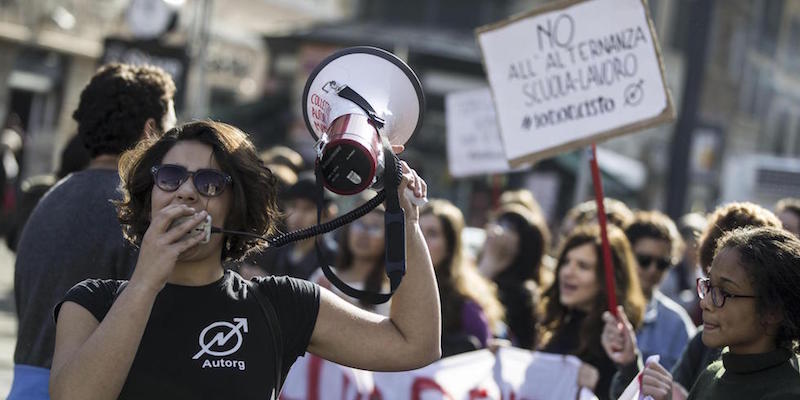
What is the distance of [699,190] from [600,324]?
27.2 m

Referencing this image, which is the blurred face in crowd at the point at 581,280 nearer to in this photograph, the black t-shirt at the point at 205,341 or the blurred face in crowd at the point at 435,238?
the blurred face in crowd at the point at 435,238

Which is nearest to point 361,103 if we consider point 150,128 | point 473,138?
point 150,128

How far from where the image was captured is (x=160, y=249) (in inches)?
101

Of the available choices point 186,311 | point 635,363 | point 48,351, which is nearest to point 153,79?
point 48,351

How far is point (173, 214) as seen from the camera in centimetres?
260

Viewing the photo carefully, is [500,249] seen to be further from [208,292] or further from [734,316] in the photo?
[208,292]

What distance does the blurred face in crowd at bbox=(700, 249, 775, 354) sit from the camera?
3.05 m

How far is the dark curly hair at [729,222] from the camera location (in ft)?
13.2

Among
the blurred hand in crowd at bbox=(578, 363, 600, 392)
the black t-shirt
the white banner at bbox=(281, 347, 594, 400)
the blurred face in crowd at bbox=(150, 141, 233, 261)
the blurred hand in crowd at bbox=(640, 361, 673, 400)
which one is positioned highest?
the blurred face in crowd at bbox=(150, 141, 233, 261)

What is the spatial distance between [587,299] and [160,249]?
284 cm

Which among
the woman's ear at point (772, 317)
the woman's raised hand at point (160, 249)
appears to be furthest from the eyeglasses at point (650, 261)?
the woman's raised hand at point (160, 249)

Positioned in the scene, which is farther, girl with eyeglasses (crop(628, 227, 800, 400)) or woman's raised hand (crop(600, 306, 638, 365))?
Answer: woman's raised hand (crop(600, 306, 638, 365))

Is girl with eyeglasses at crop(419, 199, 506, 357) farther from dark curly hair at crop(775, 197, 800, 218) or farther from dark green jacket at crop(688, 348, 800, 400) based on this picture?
dark green jacket at crop(688, 348, 800, 400)

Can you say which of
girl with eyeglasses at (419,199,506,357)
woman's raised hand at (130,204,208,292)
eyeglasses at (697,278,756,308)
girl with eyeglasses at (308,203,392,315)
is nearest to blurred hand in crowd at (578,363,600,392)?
girl with eyeglasses at (419,199,506,357)
